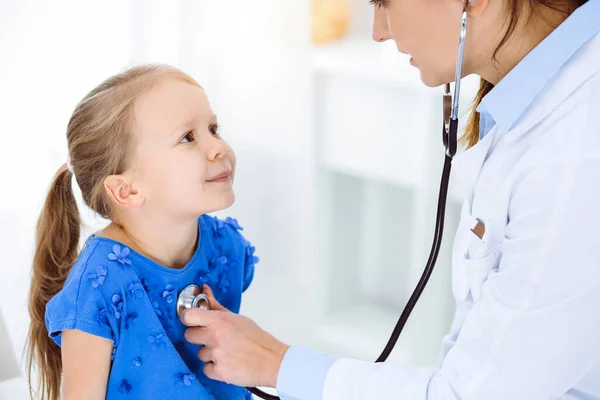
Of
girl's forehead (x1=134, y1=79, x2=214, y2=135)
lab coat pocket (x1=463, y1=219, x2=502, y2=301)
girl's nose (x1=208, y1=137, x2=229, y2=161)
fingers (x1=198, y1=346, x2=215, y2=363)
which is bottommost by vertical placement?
fingers (x1=198, y1=346, x2=215, y2=363)

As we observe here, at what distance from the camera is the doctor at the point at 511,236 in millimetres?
1000

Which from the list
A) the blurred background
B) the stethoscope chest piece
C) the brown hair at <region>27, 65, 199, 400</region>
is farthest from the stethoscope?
the blurred background

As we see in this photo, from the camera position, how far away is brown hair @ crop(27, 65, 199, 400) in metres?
1.30

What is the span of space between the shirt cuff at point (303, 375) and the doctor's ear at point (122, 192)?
13.8 inches

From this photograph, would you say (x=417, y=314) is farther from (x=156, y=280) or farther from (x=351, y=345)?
(x=156, y=280)

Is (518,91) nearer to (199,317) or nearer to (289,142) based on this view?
(199,317)

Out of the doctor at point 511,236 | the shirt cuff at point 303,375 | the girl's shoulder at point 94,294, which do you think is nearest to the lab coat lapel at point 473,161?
the doctor at point 511,236

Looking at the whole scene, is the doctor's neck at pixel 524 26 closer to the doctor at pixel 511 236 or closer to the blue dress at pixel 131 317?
the doctor at pixel 511 236

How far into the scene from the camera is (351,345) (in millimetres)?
2527

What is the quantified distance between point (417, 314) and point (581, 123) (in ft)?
4.52

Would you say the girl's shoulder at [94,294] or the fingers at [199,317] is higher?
the girl's shoulder at [94,294]

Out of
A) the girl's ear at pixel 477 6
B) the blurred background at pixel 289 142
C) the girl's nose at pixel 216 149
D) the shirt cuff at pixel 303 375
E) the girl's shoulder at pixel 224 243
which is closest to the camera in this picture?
the girl's ear at pixel 477 6

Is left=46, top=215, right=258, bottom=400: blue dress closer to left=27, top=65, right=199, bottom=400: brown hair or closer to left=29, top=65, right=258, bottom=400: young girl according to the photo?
left=29, top=65, right=258, bottom=400: young girl

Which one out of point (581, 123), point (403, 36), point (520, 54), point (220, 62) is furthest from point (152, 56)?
point (581, 123)
